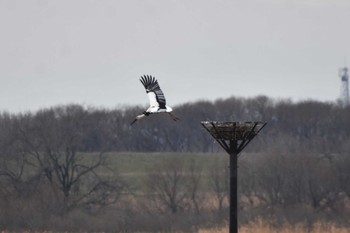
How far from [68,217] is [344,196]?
15.6 m

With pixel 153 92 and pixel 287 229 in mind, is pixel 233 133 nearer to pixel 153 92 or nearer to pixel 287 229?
pixel 153 92

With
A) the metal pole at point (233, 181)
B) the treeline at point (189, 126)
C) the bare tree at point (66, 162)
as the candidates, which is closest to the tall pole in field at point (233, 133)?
the metal pole at point (233, 181)

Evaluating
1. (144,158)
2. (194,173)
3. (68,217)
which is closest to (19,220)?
(68,217)

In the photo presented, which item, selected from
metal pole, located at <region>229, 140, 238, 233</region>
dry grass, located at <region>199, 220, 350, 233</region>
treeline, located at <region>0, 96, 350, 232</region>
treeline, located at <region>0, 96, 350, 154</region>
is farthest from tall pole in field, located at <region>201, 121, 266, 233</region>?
treeline, located at <region>0, 96, 350, 154</region>

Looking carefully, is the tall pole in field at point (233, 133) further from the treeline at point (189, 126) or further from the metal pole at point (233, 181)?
the treeline at point (189, 126)

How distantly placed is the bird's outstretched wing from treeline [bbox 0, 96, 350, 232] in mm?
29779

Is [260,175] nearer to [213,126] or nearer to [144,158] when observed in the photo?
[144,158]

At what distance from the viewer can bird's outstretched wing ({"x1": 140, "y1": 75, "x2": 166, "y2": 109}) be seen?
2858 cm

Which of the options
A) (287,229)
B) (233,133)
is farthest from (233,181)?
(287,229)

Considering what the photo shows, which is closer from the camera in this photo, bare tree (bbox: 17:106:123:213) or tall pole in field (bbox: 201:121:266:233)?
tall pole in field (bbox: 201:121:266:233)

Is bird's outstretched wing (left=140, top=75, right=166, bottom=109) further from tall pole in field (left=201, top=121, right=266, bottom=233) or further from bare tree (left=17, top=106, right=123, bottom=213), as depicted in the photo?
bare tree (left=17, top=106, right=123, bottom=213)

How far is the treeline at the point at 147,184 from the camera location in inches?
2453

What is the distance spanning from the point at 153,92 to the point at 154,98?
0.32 m

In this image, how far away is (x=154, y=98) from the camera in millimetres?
28844
